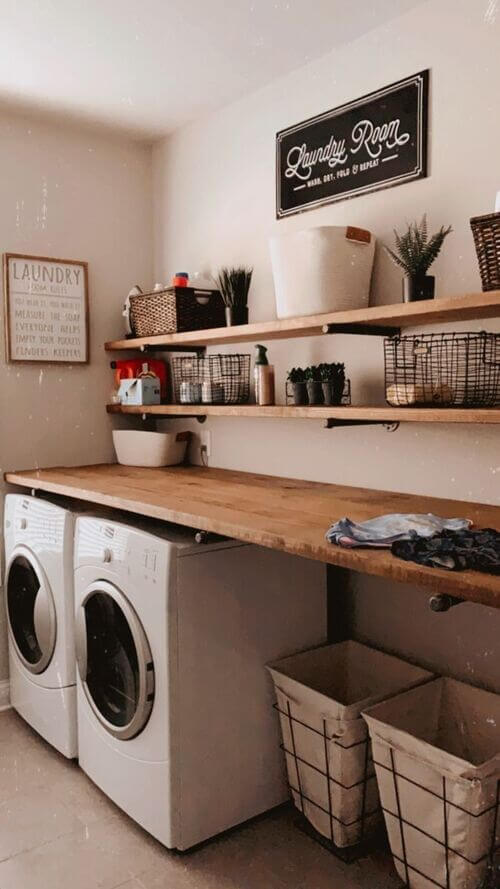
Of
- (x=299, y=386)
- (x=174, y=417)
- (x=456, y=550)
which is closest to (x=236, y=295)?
(x=299, y=386)

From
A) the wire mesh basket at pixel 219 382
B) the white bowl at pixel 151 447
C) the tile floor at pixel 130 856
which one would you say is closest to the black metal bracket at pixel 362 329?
the wire mesh basket at pixel 219 382

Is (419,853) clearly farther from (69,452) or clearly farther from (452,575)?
(69,452)

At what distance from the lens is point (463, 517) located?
6.19 ft

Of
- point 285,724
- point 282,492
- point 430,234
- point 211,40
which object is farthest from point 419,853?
point 211,40

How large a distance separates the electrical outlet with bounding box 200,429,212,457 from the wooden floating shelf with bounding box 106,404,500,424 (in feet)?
0.82

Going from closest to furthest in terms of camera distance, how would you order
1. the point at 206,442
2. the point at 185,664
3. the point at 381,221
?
1. the point at 185,664
2. the point at 381,221
3. the point at 206,442

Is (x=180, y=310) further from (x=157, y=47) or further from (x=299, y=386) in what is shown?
(x=157, y=47)

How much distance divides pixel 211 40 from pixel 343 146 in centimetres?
56

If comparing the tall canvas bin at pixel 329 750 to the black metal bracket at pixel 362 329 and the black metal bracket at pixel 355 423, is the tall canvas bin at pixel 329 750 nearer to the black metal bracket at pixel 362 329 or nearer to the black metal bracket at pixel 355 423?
the black metal bracket at pixel 355 423

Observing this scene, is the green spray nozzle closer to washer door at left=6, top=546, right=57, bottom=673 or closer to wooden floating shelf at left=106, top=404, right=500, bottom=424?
wooden floating shelf at left=106, top=404, right=500, bottom=424

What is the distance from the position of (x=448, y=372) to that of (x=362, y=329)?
345 mm

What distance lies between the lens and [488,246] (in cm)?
177

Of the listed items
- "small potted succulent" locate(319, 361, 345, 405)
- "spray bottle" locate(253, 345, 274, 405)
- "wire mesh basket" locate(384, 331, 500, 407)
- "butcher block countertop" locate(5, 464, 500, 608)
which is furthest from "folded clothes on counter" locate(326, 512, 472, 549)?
"spray bottle" locate(253, 345, 274, 405)

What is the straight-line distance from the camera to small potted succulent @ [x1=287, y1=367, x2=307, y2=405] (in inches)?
94.2
